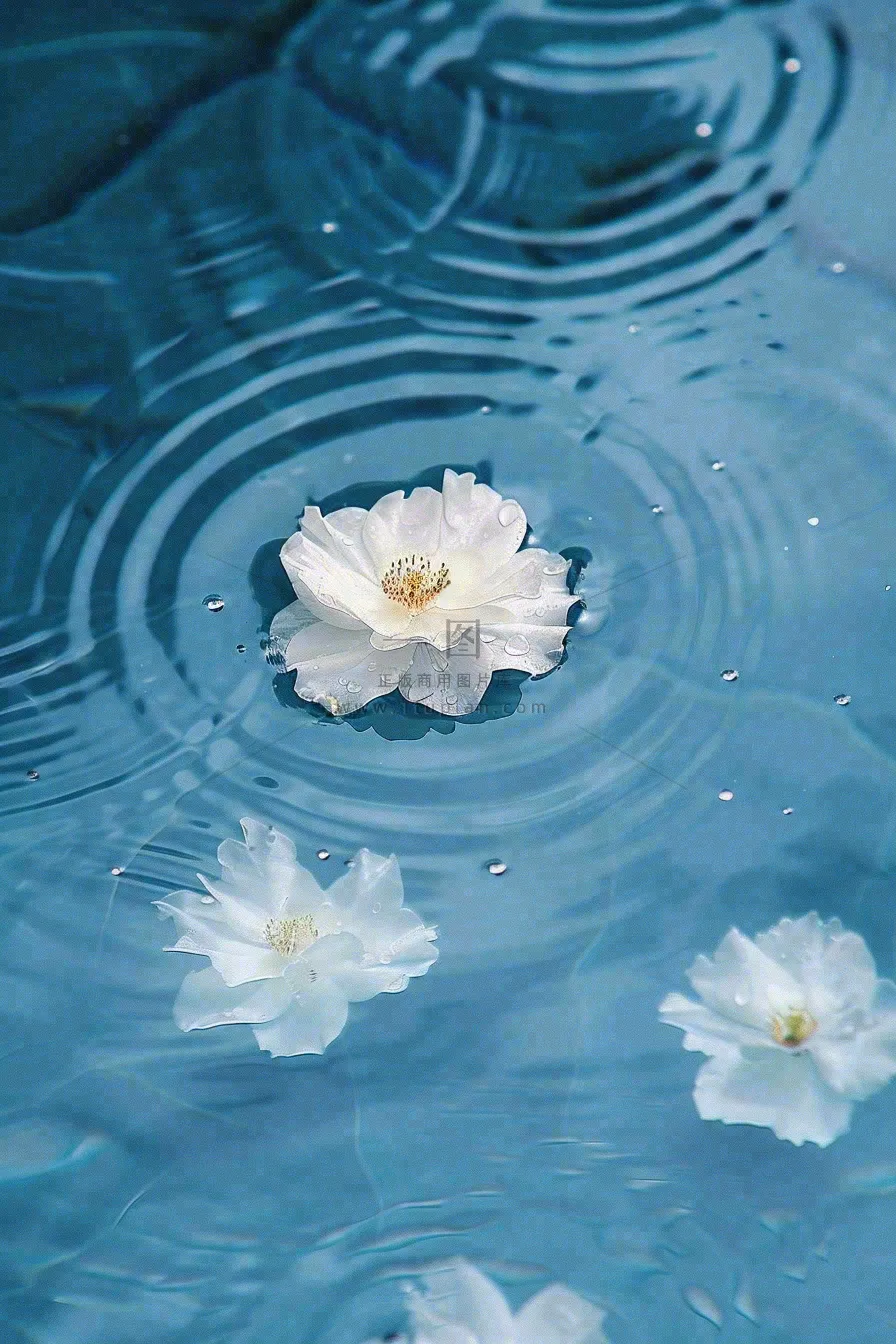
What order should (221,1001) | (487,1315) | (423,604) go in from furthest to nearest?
(423,604) → (221,1001) → (487,1315)

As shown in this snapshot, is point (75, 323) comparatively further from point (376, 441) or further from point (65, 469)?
point (376, 441)

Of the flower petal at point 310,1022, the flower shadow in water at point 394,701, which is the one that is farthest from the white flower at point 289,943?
the flower shadow in water at point 394,701

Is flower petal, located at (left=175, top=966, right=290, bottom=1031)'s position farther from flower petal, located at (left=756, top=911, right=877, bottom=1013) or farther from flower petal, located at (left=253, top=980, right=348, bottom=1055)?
flower petal, located at (left=756, top=911, right=877, bottom=1013)

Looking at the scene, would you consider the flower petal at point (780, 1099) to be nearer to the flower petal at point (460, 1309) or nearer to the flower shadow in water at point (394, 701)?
the flower petal at point (460, 1309)

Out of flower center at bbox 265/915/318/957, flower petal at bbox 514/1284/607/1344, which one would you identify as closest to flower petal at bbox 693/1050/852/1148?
flower petal at bbox 514/1284/607/1344

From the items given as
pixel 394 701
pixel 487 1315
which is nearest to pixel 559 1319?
pixel 487 1315

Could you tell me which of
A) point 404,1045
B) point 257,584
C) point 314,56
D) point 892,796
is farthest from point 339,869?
point 314,56

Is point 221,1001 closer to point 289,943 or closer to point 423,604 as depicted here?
point 289,943
